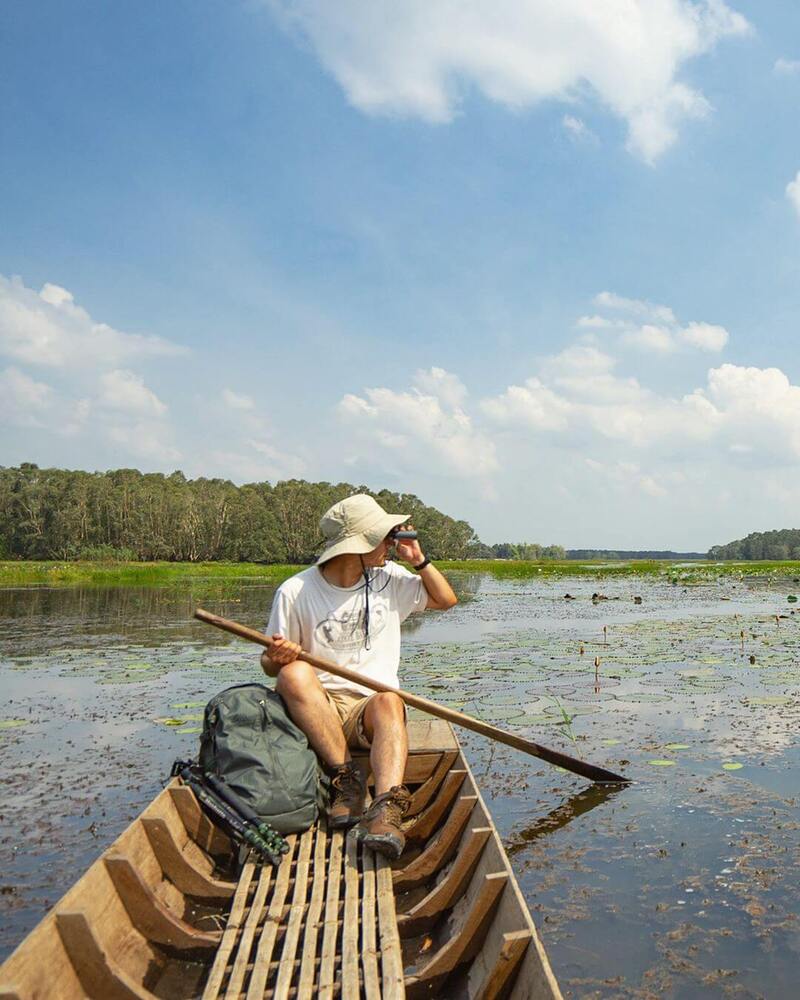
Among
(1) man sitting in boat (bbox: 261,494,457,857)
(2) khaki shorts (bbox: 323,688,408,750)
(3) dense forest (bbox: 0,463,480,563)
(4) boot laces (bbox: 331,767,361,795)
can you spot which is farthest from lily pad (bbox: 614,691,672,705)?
(3) dense forest (bbox: 0,463,480,563)

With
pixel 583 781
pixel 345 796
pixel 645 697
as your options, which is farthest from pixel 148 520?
pixel 345 796

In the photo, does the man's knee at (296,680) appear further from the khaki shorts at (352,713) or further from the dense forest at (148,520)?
the dense forest at (148,520)

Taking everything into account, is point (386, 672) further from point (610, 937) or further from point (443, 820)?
point (610, 937)

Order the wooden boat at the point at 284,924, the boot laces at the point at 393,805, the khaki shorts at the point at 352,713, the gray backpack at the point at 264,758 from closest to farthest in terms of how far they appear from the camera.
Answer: the wooden boat at the point at 284,924 → the boot laces at the point at 393,805 → the gray backpack at the point at 264,758 → the khaki shorts at the point at 352,713

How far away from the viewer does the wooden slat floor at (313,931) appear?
7.54 ft

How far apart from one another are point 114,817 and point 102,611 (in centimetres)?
1519

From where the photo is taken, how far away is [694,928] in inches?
129

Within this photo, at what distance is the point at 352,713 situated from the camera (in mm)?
3939

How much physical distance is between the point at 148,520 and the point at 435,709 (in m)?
61.2

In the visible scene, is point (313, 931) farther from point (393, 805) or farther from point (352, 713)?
point (352, 713)

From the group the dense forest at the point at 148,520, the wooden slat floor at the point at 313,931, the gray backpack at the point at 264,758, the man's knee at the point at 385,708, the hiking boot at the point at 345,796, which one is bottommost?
the wooden slat floor at the point at 313,931

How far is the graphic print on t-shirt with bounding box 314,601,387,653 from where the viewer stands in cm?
401

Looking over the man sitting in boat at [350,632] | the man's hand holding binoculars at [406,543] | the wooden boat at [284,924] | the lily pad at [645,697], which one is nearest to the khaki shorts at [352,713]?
the man sitting in boat at [350,632]

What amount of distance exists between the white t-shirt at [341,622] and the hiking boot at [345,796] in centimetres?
45
